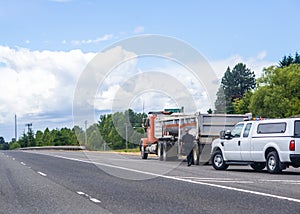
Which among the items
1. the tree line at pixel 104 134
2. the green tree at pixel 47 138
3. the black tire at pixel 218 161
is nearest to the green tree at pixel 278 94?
the tree line at pixel 104 134

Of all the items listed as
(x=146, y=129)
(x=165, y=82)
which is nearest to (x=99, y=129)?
(x=146, y=129)

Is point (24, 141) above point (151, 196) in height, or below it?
below

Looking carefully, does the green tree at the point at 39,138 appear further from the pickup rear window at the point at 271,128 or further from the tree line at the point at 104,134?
the pickup rear window at the point at 271,128

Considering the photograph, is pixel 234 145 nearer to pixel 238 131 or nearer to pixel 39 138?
pixel 238 131

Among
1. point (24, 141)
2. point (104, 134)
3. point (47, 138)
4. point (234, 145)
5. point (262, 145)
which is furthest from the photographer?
point (24, 141)

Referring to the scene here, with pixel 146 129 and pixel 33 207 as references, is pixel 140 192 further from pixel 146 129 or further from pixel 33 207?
pixel 146 129

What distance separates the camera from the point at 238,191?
14492mm

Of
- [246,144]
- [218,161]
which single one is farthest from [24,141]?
[246,144]

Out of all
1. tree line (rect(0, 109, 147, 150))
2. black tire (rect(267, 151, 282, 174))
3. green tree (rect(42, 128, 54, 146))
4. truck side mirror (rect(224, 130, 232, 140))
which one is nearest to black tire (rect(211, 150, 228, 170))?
truck side mirror (rect(224, 130, 232, 140))

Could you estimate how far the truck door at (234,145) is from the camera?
2325 cm

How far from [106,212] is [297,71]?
74.3m

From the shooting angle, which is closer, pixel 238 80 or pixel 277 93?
pixel 277 93

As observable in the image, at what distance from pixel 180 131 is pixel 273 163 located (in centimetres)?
1084

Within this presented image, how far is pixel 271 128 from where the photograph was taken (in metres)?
21.6
